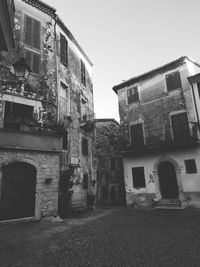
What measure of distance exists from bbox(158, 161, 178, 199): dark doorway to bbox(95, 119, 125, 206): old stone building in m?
4.70

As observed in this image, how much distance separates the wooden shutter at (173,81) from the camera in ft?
46.6

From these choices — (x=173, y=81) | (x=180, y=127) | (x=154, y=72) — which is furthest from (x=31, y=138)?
(x=154, y=72)

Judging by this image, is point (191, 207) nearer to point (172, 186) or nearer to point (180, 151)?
point (172, 186)

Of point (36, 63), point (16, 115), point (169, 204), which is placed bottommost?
point (169, 204)

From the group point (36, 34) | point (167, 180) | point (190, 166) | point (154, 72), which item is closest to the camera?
point (36, 34)

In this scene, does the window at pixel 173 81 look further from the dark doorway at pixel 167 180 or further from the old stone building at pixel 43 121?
the old stone building at pixel 43 121

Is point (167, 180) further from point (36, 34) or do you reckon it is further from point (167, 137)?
point (36, 34)

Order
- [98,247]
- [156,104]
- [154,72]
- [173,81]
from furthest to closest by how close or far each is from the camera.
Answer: [154,72] < [156,104] < [173,81] < [98,247]

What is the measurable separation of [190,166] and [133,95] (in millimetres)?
7560

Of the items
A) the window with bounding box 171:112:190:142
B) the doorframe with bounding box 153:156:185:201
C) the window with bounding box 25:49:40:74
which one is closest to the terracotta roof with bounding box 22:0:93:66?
the window with bounding box 25:49:40:74

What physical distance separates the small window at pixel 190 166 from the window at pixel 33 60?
37.0 ft

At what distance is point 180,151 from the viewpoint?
42.6ft

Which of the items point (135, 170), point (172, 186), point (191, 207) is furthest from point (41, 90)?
point (191, 207)

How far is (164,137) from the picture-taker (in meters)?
14.2
